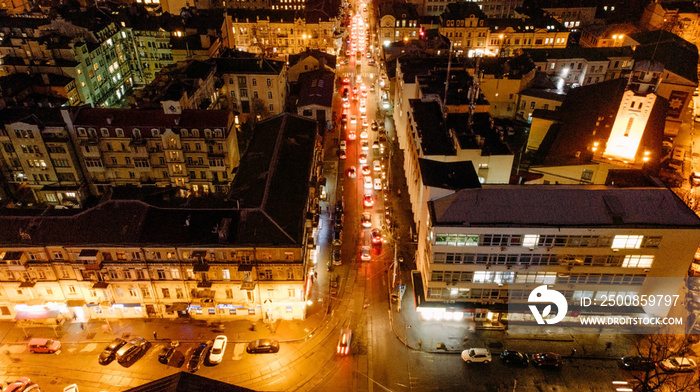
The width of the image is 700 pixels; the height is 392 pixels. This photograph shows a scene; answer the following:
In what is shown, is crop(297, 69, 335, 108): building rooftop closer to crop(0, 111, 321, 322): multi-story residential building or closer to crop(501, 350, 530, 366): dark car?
crop(0, 111, 321, 322): multi-story residential building

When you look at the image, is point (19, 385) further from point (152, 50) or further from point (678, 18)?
point (678, 18)

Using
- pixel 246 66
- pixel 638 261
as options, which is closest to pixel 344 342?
pixel 638 261

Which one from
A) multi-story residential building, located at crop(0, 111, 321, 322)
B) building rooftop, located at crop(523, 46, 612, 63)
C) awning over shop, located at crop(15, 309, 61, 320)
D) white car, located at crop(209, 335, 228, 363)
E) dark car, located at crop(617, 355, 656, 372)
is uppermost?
building rooftop, located at crop(523, 46, 612, 63)

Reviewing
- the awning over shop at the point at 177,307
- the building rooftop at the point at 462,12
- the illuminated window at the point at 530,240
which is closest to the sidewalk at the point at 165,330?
the awning over shop at the point at 177,307

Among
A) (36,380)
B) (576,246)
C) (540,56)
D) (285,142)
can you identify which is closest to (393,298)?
(576,246)

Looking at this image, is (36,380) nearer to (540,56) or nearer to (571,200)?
(571,200)

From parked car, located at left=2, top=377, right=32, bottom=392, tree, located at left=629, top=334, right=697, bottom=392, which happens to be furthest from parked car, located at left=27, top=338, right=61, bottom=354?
tree, located at left=629, top=334, right=697, bottom=392

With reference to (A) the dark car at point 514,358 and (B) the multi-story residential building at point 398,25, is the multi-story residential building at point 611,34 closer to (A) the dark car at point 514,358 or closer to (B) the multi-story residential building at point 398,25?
(B) the multi-story residential building at point 398,25
